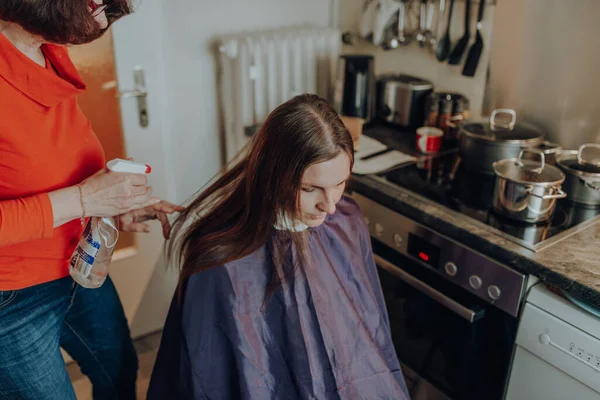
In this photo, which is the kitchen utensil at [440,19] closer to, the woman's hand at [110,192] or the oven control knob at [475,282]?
the oven control knob at [475,282]

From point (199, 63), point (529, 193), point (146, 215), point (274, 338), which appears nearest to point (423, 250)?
point (529, 193)

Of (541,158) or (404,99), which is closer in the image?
(541,158)

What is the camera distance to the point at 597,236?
1.49 meters

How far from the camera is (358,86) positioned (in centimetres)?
230

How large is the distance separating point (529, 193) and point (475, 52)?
756mm

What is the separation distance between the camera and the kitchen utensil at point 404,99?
7.27ft

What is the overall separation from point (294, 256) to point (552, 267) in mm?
583

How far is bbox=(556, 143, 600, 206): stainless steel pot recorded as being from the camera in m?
1.59

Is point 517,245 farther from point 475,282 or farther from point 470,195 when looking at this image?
point 470,195

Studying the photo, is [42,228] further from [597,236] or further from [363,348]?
[597,236]

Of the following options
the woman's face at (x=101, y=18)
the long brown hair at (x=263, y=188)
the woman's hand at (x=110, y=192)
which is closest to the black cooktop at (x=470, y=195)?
the long brown hair at (x=263, y=188)

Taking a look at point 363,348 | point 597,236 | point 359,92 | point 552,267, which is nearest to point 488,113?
point 359,92

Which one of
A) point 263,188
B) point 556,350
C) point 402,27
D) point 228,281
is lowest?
point 556,350

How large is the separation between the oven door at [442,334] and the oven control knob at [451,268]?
1.8 inches
